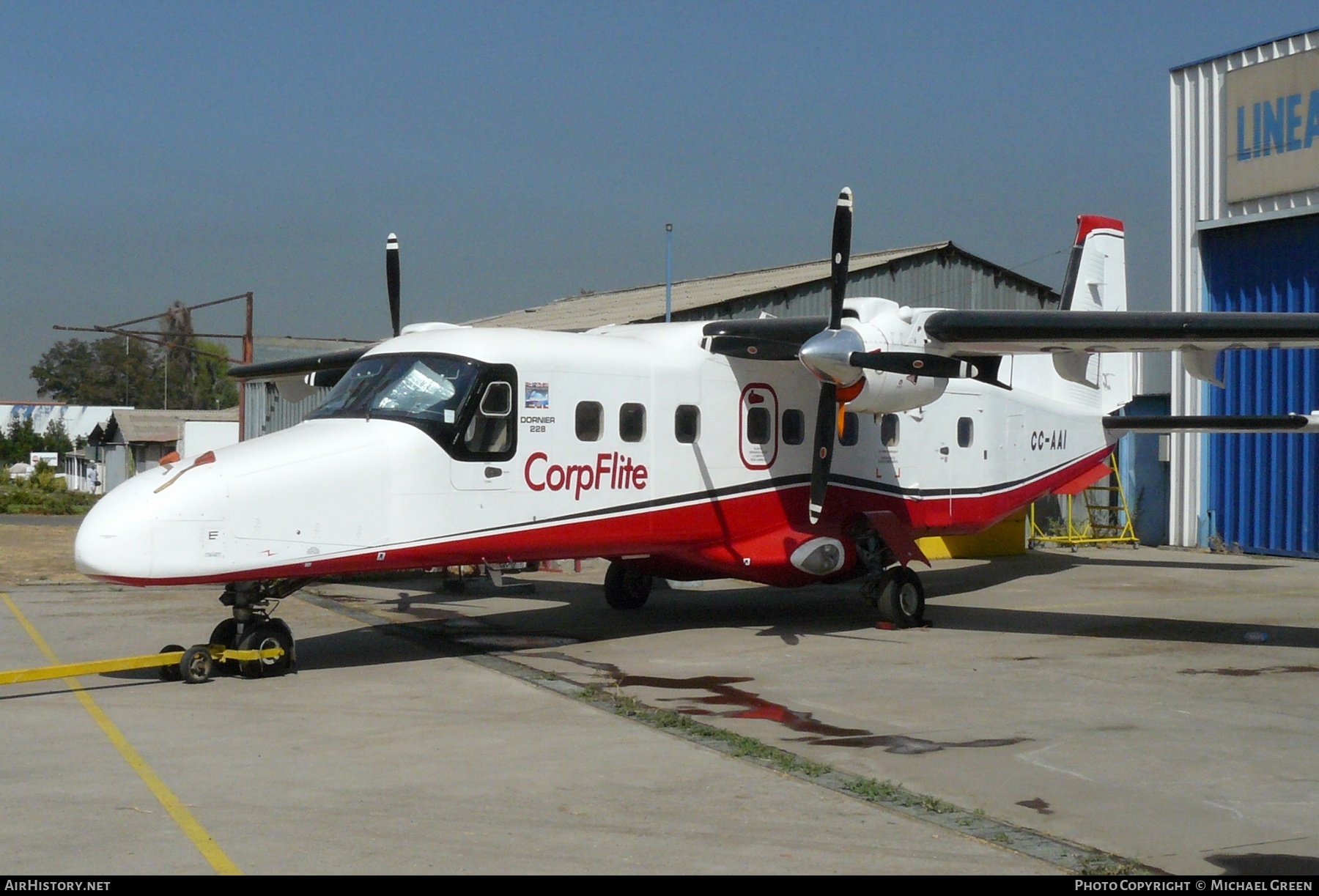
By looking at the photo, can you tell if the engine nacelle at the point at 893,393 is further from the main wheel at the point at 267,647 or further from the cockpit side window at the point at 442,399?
the main wheel at the point at 267,647

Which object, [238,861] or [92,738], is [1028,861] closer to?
[238,861]

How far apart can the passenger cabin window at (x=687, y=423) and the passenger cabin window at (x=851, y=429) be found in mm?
2132

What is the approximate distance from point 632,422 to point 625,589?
3.74 meters

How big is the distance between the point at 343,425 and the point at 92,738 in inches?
140

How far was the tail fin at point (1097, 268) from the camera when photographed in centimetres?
1919

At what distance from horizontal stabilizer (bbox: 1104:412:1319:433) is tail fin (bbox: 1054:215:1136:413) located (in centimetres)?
50

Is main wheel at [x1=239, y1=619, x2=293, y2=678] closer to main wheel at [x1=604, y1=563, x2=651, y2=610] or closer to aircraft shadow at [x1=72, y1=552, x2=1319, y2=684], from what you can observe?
aircraft shadow at [x1=72, y1=552, x2=1319, y2=684]

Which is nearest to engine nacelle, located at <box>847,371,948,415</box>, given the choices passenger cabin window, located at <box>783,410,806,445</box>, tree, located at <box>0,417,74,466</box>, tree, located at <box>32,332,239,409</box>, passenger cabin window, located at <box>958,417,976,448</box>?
passenger cabin window, located at <box>783,410,806,445</box>

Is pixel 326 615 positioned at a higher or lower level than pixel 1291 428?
lower

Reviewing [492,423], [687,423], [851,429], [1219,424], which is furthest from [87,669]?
A: [1219,424]

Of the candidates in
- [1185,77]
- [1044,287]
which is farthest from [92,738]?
[1044,287]

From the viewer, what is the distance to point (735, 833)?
623 centimetres

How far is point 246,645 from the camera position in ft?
35.2

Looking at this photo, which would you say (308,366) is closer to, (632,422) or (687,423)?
(632,422)
